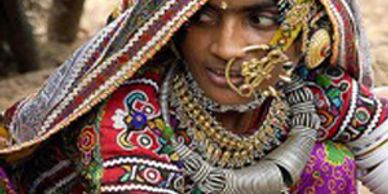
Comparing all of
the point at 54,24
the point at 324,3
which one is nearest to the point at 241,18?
the point at 324,3

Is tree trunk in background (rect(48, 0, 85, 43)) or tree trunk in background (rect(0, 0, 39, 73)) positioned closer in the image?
tree trunk in background (rect(0, 0, 39, 73))

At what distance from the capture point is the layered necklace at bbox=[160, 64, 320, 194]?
229cm

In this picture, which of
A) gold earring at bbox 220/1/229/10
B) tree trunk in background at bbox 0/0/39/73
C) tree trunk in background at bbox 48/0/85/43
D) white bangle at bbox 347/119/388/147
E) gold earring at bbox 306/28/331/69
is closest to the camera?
gold earring at bbox 220/1/229/10

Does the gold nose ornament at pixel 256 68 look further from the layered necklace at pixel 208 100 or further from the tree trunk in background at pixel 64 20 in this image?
the tree trunk in background at pixel 64 20

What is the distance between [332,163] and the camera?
2.61 metres

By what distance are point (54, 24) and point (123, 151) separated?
3537 millimetres

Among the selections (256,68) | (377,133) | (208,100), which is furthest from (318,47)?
(377,133)

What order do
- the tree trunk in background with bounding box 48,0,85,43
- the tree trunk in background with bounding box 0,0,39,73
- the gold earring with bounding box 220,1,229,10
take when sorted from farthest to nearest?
the tree trunk in background with bounding box 48,0,85,43 < the tree trunk in background with bounding box 0,0,39,73 < the gold earring with bounding box 220,1,229,10

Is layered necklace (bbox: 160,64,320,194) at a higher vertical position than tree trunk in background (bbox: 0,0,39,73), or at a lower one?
lower

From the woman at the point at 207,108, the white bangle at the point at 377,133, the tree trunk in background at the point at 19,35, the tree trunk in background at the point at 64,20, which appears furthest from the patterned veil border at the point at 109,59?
the tree trunk in background at the point at 64,20

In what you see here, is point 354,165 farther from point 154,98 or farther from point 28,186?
point 28,186

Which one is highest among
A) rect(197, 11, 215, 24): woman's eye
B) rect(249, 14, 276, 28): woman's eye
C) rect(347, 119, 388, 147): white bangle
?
rect(197, 11, 215, 24): woman's eye

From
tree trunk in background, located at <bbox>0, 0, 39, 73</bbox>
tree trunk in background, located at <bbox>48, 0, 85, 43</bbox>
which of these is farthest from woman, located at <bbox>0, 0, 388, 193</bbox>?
tree trunk in background, located at <bbox>48, 0, 85, 43</bbox>

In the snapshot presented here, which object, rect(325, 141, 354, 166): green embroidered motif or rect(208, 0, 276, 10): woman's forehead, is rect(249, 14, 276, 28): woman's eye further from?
rect(325, 141, 354, 166): green embroidered motif
